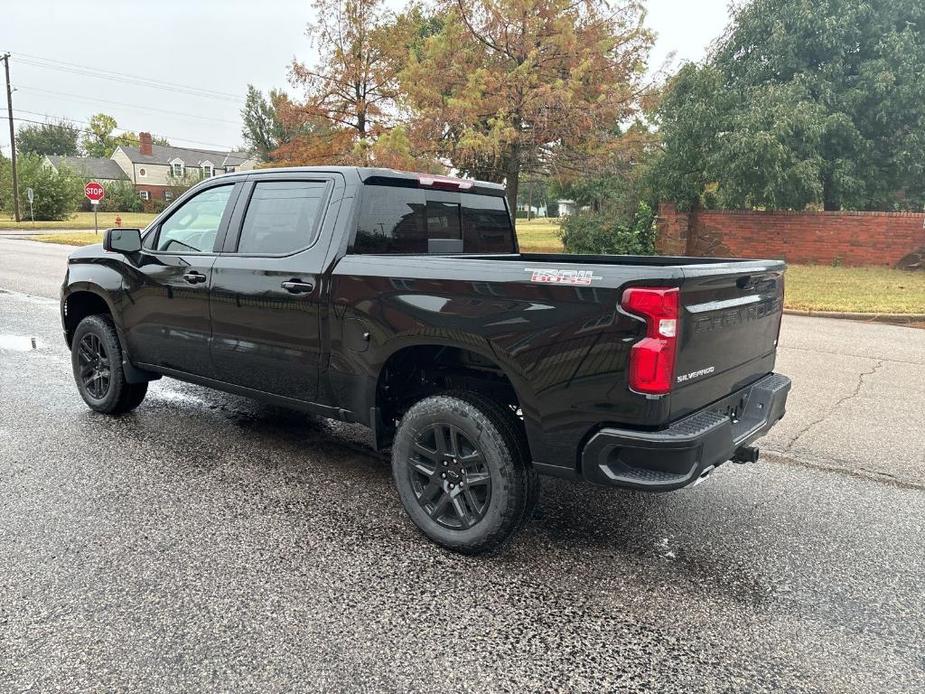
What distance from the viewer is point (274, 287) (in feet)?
12.8

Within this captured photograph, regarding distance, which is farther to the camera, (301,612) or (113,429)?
(113,429)

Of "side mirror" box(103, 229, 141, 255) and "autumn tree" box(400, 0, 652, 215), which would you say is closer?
"side mirror" box(103, 229, 141, 255)

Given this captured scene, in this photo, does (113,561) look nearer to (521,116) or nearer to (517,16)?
(521,116)

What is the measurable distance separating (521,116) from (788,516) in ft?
49.6

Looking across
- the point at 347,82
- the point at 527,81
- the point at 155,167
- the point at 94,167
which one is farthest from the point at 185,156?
the point at 527,81

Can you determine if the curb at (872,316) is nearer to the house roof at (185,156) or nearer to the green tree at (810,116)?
the green tree at (810,116)

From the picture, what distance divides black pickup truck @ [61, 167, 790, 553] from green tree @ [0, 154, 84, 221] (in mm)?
48333

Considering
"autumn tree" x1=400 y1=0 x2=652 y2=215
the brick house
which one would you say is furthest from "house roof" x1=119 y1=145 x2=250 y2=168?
"autumn tree" x1=400 y1=0 x2=652 y2=215

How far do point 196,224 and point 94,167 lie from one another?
3399 inches

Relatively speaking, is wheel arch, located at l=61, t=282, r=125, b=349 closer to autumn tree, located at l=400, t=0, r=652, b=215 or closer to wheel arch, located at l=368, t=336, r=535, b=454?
wheel arch, located at l=368, t=336, r=535, b=454

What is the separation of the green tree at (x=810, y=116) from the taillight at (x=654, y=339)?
1579 centimetres

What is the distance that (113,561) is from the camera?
314 centimetres

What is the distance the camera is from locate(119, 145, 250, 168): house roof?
80562 mm

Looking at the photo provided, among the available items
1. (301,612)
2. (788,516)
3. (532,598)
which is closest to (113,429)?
(301,612)
